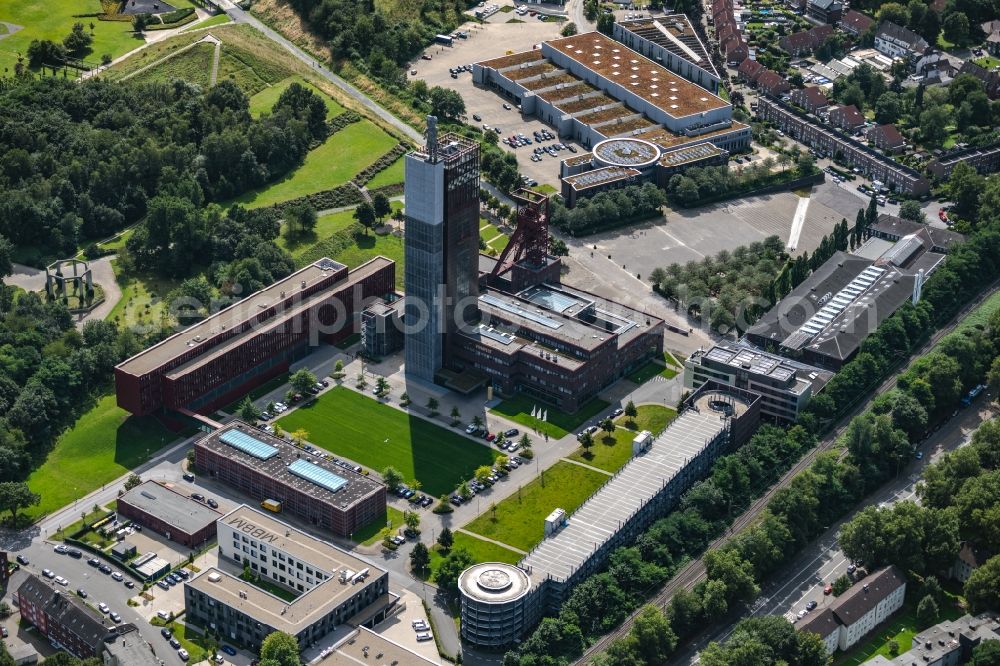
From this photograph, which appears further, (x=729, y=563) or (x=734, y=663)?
(x=729, y=563)

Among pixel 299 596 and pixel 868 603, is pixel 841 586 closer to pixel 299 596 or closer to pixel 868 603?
pixel 868 603

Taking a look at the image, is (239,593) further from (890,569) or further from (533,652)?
(890,569)

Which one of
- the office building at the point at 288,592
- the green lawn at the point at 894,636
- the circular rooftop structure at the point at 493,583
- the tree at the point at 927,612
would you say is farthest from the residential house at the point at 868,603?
the office building at the point at 288,592

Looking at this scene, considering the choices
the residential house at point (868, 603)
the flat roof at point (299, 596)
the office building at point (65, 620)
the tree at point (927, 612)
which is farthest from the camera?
the tree at point (927, 612)

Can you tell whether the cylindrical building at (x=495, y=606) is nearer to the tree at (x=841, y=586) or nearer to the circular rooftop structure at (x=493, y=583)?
the circular rooftop structure at (x=493, y=583)

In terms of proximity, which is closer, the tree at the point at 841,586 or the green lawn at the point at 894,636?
the green lawn at the point at 894,636

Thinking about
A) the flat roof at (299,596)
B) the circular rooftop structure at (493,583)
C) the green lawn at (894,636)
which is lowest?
the green lawn at (894,636)

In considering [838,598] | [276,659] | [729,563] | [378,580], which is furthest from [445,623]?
[838,598]
